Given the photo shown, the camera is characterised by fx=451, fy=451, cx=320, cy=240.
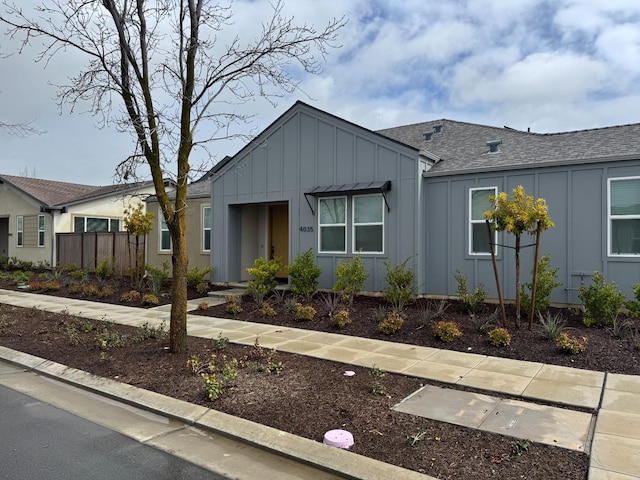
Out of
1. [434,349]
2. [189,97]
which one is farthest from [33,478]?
[434,349]

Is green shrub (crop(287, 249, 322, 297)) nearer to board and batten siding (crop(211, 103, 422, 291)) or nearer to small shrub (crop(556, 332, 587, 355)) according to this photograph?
board and batten siding (crop(211, 103, 422, 291))

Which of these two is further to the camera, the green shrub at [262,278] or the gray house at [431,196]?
the green shrub at [262,278]

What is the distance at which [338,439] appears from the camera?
12.8ft

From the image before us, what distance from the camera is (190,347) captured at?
7156 millimetres

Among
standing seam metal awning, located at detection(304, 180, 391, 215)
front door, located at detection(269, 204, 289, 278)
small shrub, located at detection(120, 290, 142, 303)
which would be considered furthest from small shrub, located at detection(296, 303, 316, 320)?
small shrub, located at detection(120, 290, 142, 303)

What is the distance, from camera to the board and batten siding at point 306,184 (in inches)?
425

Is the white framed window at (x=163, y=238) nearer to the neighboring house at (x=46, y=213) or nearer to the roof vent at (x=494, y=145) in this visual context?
the neighboring house at (x=46, y=213)

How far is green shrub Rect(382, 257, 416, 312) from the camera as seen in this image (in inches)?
385

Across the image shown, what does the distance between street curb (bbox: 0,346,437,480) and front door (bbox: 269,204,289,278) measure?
8.81m

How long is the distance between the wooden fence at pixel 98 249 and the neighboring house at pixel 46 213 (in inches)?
36.8

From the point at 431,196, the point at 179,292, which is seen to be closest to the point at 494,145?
the point at 431,196

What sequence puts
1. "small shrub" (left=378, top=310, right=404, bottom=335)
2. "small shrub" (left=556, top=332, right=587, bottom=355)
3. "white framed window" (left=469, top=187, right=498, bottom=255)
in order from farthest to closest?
"white framed window" (left=469, top=187, right=498, bottom=255)
"small shrub" (left=378, top=310, right=404, bottom=335)
"small shrub" (left=556, top=332, right=587, bottom=355)

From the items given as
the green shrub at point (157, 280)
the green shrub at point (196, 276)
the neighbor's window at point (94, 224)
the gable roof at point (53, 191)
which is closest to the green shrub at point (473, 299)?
the green shrub at point (196, 276)

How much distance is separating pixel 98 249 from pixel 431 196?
1456 centimetres
